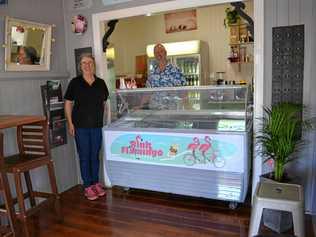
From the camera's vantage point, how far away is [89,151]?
3.27m

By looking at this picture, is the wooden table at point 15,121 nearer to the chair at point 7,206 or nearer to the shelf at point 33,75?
the chair at point 7,206

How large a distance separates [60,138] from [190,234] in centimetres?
185

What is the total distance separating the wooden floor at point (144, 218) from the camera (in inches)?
99.9

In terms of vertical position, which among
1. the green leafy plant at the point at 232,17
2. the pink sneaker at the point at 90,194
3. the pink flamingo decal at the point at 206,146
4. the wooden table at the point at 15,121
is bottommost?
the pink sneaker at the point at 90,194

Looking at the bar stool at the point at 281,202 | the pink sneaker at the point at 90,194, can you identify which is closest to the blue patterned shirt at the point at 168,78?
the pink sneaker at the point at 90,194

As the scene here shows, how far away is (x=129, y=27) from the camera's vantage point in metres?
6.03

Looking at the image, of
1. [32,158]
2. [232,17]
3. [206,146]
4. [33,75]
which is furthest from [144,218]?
[232,17]

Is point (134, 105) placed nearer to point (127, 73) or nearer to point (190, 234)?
point (190, 234)

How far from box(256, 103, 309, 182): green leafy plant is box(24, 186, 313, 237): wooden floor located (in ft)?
2.10

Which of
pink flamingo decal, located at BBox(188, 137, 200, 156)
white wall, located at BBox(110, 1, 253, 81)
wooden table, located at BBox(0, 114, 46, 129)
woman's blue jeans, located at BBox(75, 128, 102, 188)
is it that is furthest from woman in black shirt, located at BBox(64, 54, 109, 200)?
white wall, located at BBox(110, 1, 253, 81)

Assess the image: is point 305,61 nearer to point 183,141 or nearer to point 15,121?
point 183,141

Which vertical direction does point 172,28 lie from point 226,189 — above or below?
above

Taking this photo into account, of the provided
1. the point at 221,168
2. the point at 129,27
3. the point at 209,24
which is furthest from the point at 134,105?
the point at 129,27

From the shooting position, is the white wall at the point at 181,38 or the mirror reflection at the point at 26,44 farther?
the white wall at the point at 181,38
